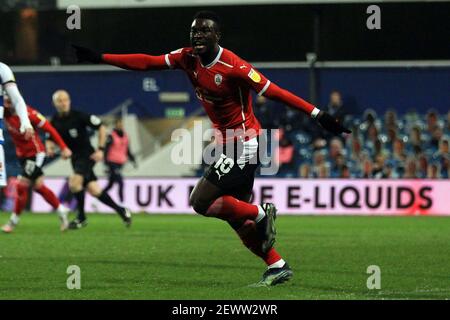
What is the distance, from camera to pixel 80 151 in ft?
61.5

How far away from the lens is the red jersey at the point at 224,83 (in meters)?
9.85

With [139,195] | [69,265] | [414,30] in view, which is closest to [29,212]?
[139,195]

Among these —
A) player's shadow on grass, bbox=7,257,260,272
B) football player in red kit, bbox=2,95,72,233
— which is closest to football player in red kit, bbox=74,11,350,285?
A: player's shadow on grass, bbox=7,257,260,272

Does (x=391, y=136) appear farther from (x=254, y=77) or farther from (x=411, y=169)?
(x=254, y=77)

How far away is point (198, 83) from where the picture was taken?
1011 centimetres

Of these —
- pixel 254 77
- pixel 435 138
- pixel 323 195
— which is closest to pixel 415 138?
pixel 435 138

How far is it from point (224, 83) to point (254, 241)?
4.76 feet

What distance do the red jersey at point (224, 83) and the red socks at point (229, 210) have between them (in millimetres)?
631

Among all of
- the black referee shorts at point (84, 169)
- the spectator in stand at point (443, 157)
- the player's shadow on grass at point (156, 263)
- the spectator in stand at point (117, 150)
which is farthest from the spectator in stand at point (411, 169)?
the player's shadow on grass at point (156, 263)

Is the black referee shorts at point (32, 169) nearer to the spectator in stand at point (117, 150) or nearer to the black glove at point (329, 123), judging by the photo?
the spectator in stand at point (117, 150)

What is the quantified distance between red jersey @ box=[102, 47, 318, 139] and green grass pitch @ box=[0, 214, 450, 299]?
1.49 m

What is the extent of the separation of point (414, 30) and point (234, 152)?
1985cm

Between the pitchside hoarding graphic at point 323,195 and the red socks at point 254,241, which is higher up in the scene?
the red socks at point 254,241
